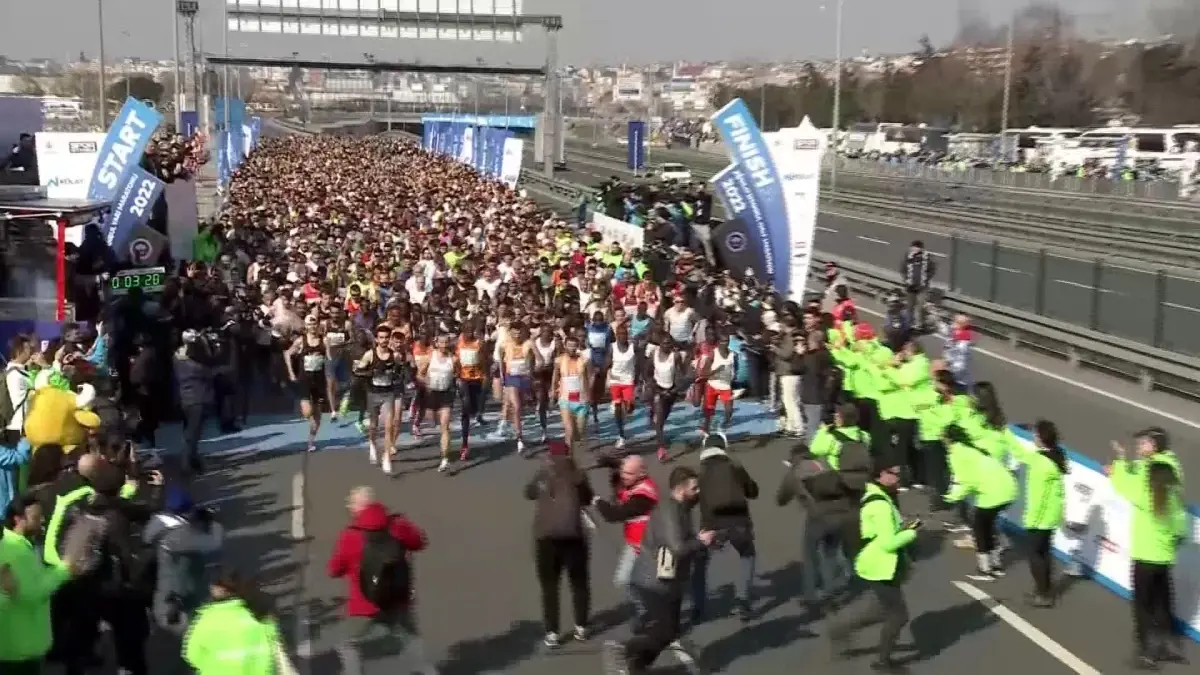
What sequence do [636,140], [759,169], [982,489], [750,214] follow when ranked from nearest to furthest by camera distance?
[982,489], [759,169], [750,214], [636,140]

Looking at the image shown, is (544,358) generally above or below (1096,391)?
above

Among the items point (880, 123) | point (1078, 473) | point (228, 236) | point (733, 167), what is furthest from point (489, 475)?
point (880, 123)

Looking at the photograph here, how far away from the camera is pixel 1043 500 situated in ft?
32.3

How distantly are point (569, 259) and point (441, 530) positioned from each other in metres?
10.5

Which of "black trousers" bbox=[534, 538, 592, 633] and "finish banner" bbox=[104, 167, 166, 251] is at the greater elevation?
"finish banner" bbox=[104, 167, 166, 251]

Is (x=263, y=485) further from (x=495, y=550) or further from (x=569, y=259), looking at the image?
(x=569, y=259)

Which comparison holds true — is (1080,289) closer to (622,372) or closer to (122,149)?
(622,372)

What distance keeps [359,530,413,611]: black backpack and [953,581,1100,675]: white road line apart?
175 inches

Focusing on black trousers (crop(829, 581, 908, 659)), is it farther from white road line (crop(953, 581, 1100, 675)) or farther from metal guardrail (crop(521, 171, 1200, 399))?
metal guardrail (crop(521, 171, 1200, 399))

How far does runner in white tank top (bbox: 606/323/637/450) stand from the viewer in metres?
14.7

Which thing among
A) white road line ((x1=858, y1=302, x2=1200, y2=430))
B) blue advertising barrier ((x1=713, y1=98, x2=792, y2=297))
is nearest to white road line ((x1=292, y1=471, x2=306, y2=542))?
blue advertising barrier ((x1=713, y1=98, x2=792, y2=297))

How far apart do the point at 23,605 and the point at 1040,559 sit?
271 inches

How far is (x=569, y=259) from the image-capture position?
2206 cm

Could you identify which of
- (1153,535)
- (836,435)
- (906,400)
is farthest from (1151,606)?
(906,400)
